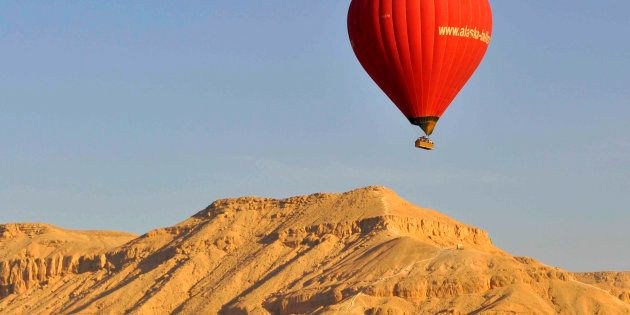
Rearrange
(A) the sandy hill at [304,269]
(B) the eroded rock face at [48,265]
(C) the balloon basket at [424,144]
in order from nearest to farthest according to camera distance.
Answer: (C) the balloon basket at [424,144] < (A) the sandy hill at [304,269] < (B) the eroded rock face at [48,265]

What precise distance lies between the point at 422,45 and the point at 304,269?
220 feet

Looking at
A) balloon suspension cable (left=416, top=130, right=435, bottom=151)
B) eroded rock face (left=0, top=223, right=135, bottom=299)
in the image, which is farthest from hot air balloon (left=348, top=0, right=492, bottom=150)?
eroded rock face (left=0, top=223, right=135, bottom=299)

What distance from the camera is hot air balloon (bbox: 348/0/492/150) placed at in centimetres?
9744

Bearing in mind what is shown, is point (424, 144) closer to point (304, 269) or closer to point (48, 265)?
point (304, 269)

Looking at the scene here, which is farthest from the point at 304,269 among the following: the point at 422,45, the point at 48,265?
the point at 422,45

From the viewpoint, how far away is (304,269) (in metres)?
162

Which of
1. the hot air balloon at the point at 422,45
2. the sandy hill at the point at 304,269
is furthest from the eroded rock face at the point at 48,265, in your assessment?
the hot air balloon at the point at 422,45

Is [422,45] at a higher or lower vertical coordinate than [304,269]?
higher

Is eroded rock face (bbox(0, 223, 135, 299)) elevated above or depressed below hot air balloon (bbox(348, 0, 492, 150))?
below

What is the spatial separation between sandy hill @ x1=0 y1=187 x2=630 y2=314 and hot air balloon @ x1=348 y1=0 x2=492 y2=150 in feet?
128

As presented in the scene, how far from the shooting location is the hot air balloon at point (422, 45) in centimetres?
9744

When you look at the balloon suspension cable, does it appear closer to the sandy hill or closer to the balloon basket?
the balloon basket

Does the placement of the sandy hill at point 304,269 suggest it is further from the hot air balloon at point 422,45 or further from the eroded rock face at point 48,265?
the hot air balloon at point 422,45

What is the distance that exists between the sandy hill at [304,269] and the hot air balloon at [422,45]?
38869 mm
